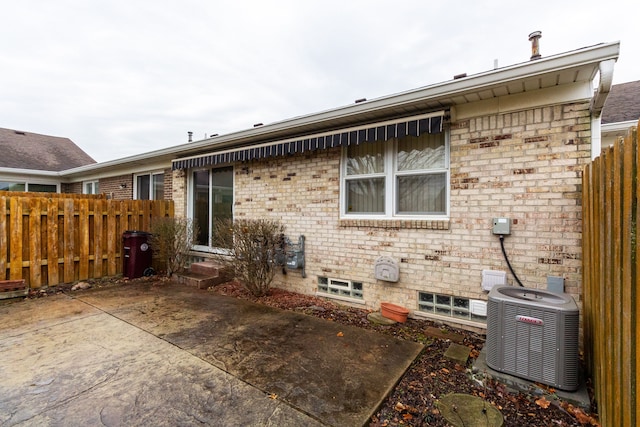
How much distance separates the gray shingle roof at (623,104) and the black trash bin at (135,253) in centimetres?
1078

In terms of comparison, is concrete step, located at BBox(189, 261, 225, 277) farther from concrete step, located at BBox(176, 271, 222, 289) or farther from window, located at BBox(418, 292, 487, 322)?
window, located at BBox(418, 292, 487, 322)

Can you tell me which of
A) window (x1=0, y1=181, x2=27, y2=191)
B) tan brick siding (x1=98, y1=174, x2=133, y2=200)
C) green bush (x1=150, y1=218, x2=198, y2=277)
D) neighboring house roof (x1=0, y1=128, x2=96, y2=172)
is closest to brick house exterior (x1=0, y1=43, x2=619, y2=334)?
green bush (x1=150, y1=218, x2=198, y2=277)

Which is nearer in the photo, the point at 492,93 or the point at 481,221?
the point at 492,93

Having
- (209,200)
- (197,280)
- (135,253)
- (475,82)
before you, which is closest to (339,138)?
(475,82)

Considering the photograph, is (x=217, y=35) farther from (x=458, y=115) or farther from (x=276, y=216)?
(x=458, y=115)

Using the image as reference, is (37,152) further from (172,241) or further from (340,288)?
(340,288)

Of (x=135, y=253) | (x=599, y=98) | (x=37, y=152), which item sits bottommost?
(x=135, y=253)

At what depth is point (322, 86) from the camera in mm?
16641

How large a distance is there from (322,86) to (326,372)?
16.4 m

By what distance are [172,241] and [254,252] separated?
2.79 metres

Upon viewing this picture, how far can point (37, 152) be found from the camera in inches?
571

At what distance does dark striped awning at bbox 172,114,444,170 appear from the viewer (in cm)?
402

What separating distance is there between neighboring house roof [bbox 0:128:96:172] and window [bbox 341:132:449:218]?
14.9 m

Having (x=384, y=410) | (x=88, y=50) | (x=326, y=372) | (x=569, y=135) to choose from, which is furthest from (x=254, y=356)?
(x=88, y=50)
